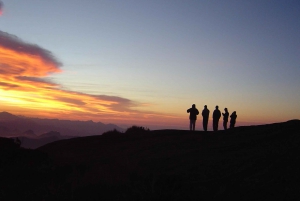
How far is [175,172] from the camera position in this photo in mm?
14133

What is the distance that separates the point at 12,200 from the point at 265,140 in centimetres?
1248

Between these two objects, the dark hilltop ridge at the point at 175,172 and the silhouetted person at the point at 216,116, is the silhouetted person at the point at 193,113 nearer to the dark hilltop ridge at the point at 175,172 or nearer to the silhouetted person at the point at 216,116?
the silhouetted person at the point at 216,116

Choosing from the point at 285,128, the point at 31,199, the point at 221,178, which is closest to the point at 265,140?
the point at 285,128

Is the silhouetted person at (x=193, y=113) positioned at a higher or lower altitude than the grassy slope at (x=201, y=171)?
higher

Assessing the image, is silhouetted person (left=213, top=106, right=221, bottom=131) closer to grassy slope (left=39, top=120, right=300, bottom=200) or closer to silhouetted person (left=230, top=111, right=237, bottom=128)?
silhouetted person (left=230, top=111, right=237, bottom=128)

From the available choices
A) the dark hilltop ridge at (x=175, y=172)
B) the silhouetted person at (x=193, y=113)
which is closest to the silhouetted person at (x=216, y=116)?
the silhouetted person at (x=193, y=113)

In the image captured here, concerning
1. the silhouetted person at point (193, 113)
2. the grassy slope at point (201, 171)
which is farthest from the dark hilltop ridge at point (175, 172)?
the silhouetted person at point (193, 113)

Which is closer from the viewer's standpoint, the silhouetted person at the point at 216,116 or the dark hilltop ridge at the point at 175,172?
the dark hilltop ridge at the point at 175,172

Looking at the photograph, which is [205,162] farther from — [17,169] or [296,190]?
[17,169]

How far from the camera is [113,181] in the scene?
13.1 meters

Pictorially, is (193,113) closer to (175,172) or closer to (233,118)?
(233,118)

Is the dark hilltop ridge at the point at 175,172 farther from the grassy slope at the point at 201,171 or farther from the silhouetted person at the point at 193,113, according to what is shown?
the silhouetted person at the point at 193,113

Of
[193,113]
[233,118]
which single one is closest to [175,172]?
[193,113]

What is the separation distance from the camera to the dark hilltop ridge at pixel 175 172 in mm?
11227
